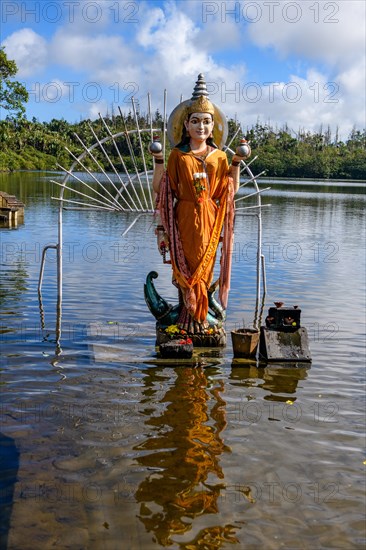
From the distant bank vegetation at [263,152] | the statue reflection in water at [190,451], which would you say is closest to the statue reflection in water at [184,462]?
the statue reflection in water at [190,451]

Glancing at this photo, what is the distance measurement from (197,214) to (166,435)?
280 cm

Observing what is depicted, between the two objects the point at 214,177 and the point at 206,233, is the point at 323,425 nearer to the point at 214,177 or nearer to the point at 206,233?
the point at 206,233

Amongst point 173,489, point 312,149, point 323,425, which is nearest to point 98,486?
point 173,489

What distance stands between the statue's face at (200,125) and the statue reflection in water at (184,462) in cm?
279

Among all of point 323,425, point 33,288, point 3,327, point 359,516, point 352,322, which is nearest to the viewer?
point 359,516

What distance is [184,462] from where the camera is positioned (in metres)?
4.64

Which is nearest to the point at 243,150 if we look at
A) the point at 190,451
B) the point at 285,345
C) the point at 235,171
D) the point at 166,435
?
the point at 235,171

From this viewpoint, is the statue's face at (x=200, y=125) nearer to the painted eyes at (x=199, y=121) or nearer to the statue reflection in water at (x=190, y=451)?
the painted eyes at (x=199, y=121)

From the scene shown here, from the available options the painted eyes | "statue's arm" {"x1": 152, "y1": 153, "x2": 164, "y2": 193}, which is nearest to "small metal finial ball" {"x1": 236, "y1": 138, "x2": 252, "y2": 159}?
the painted eyes

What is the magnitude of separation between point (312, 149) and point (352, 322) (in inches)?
3474

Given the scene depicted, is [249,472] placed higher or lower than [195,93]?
lower

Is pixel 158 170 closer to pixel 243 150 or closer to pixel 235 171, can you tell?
pixel 235 171

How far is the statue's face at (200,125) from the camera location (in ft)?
23.0

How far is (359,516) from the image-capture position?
404 cm
